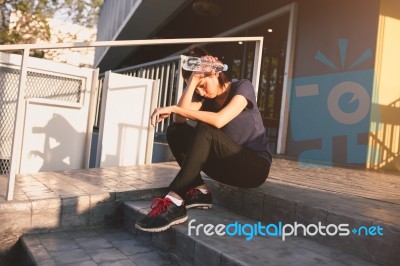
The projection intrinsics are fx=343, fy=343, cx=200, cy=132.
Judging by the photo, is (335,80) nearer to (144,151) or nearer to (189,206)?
(144,151)

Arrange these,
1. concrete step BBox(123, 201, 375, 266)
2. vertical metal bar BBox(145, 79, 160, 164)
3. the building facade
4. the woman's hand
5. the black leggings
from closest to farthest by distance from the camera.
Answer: concrete step BBox(123, 201, 375, 266), the black leggings, the woman's hand, vertical metal bar BBox(145, 79, 160, 164), the building facade

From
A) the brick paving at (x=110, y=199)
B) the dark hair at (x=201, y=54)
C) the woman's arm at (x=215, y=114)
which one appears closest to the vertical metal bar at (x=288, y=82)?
the brick paving at (x=110, y=199)

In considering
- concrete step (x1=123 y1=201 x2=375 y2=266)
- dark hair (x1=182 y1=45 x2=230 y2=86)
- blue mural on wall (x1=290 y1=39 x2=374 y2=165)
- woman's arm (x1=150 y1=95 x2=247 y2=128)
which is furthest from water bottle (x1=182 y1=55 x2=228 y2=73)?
blue mural on wall (x1=290 y1=39 x2=374 y2=165)

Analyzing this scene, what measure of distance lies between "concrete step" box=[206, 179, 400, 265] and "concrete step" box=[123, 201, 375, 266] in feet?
0.20

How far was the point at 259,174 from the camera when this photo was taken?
216 cm

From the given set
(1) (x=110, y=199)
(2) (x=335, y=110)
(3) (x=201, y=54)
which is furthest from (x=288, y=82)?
(1) (x=110, y=199)

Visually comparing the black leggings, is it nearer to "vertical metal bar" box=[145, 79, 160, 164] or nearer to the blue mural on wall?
"vertical metal bar" box=[145, 79, 160, 164]

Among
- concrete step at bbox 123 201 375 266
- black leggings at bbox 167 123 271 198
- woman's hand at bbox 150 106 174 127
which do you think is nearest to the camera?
concrete step at bbox 123 201 375 266

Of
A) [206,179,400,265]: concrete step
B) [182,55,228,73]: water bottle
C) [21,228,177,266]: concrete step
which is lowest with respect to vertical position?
[21,228,177,266]: concrete step

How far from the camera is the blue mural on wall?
15.4 feet

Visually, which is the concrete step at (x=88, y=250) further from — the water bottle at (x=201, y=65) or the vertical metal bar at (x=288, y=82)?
the vertical metal bar at (x=288, y=82)

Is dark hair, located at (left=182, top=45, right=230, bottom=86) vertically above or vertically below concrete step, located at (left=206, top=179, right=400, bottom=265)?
above

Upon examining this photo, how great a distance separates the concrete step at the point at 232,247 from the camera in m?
1.54

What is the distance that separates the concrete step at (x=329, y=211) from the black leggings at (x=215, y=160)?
0.15 metres
